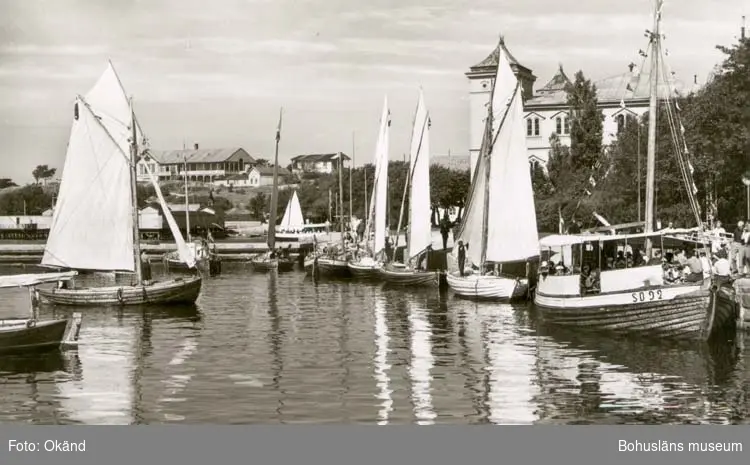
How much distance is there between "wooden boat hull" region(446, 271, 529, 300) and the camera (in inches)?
1615

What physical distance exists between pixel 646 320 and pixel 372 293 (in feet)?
64.7

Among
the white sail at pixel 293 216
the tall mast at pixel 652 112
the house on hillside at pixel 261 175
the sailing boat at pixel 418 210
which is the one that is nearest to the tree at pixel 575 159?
the sailing boat at pixel 418 210

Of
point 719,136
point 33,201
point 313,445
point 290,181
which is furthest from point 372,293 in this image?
point 290,181

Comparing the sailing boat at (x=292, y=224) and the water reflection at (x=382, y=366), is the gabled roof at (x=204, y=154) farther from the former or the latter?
the water reflection at (x=382, y=366)

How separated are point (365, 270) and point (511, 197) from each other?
1705 cm

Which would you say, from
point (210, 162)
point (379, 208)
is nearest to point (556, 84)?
point (379, 208)

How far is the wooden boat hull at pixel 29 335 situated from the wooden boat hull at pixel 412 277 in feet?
71.5

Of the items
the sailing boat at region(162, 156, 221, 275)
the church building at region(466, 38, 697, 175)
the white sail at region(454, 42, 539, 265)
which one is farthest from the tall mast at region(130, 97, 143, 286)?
the church building at region(466, 38, 697, 175)

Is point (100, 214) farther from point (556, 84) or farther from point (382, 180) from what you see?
point (556, 84)

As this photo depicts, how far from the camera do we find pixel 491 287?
41500 millimetres

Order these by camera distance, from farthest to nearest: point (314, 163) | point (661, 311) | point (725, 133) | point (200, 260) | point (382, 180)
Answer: point (314, 163), point (200, 260), point (382, 180), point (725, 133), point (661, 311)

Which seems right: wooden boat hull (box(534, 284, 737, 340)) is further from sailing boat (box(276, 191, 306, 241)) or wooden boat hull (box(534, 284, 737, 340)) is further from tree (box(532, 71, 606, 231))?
sailing boat (box(276, 191, 306, 241))

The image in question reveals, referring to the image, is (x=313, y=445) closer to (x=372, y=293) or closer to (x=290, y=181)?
(x=372, y=293)

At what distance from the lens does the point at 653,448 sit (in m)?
17.7
